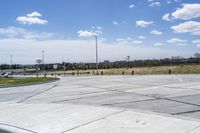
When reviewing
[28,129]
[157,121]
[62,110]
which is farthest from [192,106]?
[28,129]

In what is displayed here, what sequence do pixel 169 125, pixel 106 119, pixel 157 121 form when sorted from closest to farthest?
pixel 169 125
pixel 157 121
pixel 106 119

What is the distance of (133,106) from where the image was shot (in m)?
12.0

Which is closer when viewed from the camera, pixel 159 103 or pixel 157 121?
pixel 157 121

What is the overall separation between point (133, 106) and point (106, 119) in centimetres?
279

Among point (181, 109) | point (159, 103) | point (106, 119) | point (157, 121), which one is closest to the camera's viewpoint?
point (157, 121)

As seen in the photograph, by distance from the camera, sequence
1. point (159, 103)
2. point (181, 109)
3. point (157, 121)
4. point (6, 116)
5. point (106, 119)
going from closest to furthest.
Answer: point (157, 121)
point (106, 119)
point (181, 109)
point (6, 116)
point (159, 103)

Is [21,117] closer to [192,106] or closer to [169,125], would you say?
[169,125]

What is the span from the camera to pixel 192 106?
11.4m

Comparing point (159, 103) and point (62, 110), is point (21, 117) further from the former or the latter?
point (159, 103)

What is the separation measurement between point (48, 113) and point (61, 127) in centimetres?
249

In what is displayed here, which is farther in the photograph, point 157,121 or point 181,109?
point 181,109

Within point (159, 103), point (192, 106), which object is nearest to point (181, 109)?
point (192, 106)

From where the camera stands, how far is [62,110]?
461 inches

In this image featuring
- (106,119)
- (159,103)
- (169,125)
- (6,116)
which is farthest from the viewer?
(159,103)
